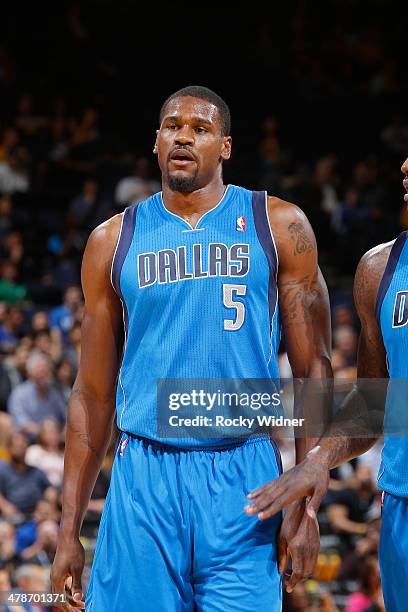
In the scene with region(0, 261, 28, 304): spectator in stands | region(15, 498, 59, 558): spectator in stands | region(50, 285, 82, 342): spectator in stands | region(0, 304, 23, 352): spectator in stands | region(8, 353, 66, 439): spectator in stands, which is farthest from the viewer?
region(0, 261, 28, 304): spectator in stands

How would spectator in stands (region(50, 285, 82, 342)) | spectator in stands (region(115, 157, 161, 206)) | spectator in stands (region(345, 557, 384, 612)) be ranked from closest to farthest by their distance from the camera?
spectator in stands (region(345, 557, 384, 612)) < spectator in stands (region(50, 285, 82, 342)) < spectator in stands (region(115, 157, 161, 206))

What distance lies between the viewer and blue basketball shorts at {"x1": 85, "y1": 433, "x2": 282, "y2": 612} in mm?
3432

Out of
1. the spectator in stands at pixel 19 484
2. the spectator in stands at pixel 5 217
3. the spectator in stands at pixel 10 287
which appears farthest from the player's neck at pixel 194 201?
the spectator in stands at pixel 5 217

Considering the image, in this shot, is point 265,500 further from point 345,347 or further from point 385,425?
point 345,347

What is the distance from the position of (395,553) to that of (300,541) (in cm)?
34

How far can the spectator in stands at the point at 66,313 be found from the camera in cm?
1037

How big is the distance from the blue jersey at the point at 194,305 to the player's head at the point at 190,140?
0.17 m

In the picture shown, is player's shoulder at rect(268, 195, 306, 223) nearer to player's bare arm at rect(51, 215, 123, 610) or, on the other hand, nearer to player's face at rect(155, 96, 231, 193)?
player's face at rect(155, 96, 231, 193)

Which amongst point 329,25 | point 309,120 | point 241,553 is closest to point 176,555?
point 241,553

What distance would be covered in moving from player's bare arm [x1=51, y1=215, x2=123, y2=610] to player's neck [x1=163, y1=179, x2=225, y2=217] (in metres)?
0.23

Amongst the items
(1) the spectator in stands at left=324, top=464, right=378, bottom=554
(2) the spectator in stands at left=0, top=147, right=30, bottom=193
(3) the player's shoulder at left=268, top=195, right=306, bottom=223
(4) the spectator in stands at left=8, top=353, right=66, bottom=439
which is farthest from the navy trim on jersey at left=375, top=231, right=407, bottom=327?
(2) the spectator in stands at left=0, top=147, right=30, bottom=193

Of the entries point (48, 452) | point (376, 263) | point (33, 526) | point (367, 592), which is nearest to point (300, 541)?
point (376, 263)

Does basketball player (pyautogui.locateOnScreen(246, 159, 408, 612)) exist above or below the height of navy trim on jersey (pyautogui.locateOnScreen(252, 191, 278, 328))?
below

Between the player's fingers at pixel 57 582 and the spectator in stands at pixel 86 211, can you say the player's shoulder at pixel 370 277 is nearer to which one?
the player's fingers at pixel 57 582
